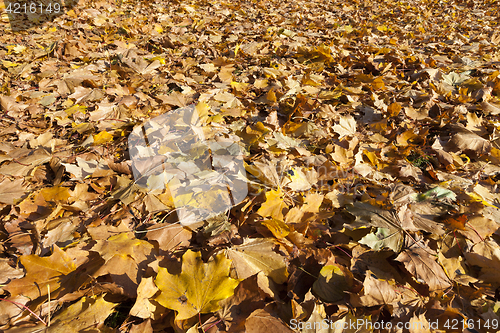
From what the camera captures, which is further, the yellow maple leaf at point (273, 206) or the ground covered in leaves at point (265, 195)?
the yellow maple leaf at point (273, 206)

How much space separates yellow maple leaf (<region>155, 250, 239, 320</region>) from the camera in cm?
94

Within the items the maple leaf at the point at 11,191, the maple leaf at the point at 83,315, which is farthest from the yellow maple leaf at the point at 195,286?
the maple leaf at the point at 11,191

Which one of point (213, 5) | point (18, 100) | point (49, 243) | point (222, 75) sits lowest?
point (49, 243)

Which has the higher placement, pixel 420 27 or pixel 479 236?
pixel 420 27

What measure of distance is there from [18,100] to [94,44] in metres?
1.30

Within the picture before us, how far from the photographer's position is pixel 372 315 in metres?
0.96

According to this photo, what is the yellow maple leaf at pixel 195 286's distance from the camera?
0.94 m

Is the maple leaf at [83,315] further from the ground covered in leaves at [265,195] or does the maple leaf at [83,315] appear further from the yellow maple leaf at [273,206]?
the yellow maple leaf at [273,206]

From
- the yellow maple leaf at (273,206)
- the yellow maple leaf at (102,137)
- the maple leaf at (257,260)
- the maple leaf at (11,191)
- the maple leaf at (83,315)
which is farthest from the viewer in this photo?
the yellow maple leaf at (102,137)

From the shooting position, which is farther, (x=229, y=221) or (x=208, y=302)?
(x=229, y=221)

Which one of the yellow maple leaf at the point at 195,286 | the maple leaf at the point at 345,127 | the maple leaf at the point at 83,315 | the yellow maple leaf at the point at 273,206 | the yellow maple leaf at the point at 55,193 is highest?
the maple leaf at the point at 345,127

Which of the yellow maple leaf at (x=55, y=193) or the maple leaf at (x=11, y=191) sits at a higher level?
the yellow maple leaf at (x=55, y=193)

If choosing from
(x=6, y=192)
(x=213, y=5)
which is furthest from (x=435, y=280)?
(x=213, y=5)

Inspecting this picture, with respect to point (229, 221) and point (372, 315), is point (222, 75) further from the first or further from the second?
point (372, 315)
